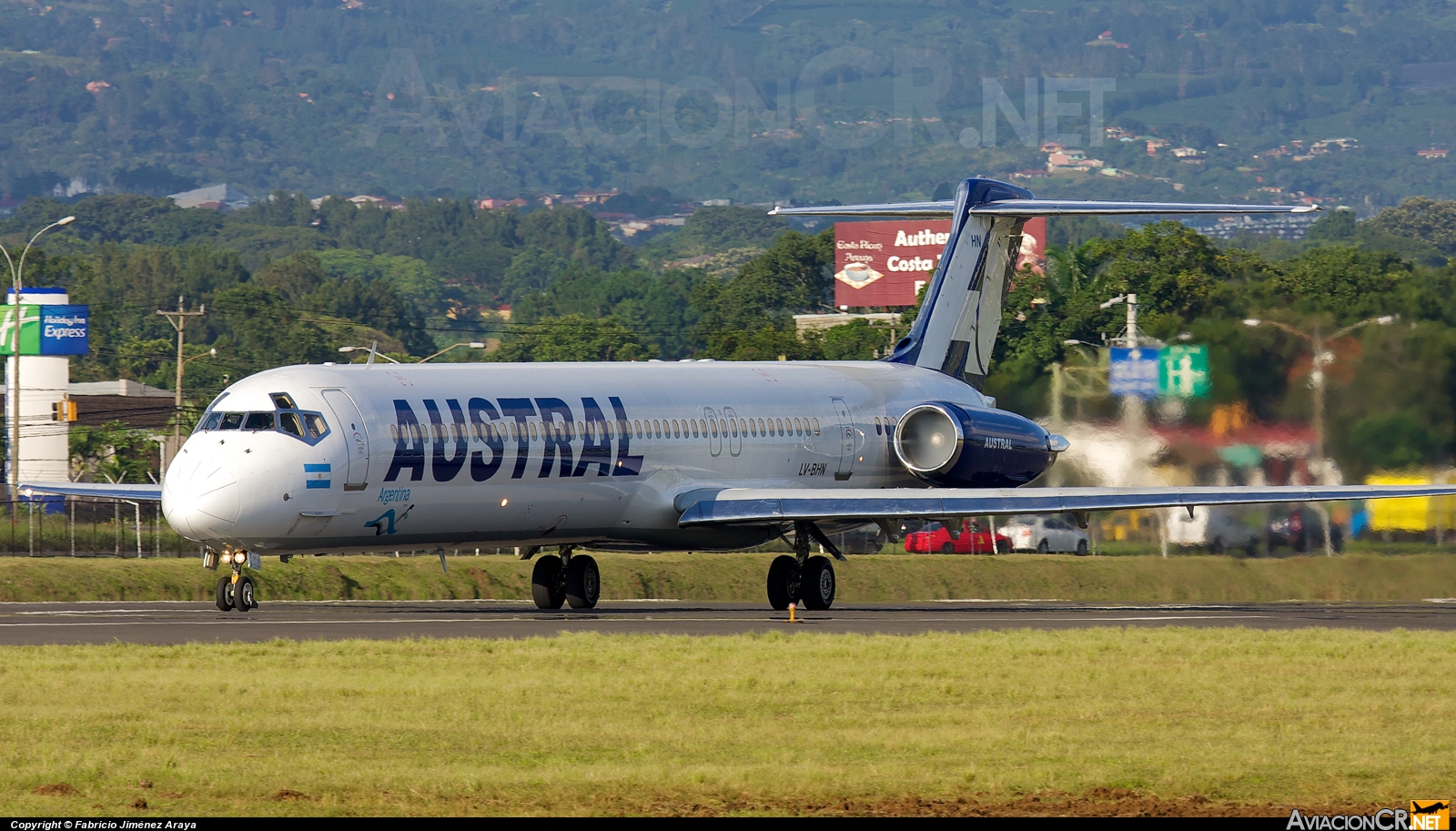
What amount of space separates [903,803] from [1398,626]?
61.7 ft

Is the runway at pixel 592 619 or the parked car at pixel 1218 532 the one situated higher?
the parked car at pixel 1218 532

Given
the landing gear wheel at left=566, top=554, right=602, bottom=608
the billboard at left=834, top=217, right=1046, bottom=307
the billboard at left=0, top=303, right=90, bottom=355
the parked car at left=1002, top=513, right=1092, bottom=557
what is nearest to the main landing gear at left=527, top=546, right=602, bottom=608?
the landing gear wheel at left=566, top=554, right=602, bottom=608

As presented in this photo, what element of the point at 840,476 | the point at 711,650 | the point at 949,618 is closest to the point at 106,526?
the point at 840,476

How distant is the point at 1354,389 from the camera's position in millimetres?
40906

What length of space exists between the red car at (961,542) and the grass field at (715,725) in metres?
35.6

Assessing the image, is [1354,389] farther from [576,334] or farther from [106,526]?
[576,334]

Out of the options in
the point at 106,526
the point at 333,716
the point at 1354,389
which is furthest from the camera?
the point at 106,526

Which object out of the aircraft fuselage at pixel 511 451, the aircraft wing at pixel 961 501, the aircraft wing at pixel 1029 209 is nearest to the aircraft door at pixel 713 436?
the aircraft fuselage at pixel 511 451

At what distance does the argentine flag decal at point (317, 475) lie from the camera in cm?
2883

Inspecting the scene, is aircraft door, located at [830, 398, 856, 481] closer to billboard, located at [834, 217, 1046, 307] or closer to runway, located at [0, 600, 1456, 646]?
runway, located at [0, 600, 1456, 646]

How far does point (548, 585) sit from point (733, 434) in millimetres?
3984

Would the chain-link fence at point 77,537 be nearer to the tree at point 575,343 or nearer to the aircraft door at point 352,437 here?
the aircraft door at point 352,437

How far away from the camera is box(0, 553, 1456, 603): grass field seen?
133 ft

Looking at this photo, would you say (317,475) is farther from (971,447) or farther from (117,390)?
(117,390)
